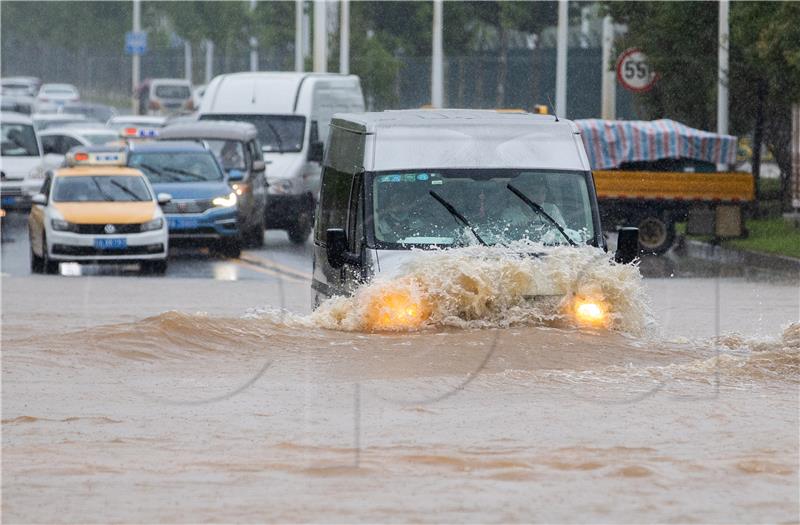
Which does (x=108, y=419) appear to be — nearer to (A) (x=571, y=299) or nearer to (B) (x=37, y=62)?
(A) (x=571, y=299)

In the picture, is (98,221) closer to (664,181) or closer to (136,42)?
(664,181)

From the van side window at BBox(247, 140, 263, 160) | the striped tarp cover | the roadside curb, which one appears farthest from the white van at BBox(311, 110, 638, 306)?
the striped tarp cover

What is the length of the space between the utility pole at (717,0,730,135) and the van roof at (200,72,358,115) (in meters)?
6.74

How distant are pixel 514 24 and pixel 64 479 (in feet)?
143

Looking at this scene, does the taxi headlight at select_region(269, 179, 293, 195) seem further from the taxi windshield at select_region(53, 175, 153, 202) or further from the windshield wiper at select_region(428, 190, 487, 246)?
the windshield wiper at select_region(428, 190, 487, 246)

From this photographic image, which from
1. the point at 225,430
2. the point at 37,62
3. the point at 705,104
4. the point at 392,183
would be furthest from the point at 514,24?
the point at 37,62

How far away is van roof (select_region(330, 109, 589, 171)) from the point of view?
12.9 m

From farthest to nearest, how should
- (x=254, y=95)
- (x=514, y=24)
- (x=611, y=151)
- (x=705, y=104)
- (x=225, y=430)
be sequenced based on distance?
1. (x=514, y=24)
2. (x=705, y=104)
3. (x=254, y=95)
4. (x=611, y=151)
5. (x=225, y=430)

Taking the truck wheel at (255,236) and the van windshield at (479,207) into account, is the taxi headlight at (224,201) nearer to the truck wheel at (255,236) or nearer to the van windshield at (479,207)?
the truck wheel at (255,236)

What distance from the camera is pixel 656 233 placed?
2717 centimetres

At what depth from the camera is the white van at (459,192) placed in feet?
41.2

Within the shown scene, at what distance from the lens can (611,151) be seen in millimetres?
27906

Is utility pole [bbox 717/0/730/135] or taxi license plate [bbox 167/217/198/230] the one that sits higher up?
utility pole [bbox 717/0/730/135]

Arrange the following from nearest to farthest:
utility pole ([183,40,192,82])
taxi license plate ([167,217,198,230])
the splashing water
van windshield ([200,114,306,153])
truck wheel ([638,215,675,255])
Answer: the splashing water, taxi license plate ([167,217,198,230]), truck wheel ([638,215,675,255]), van windshield ([200,114,306,153]), utility pole ([183,40,192,82])
